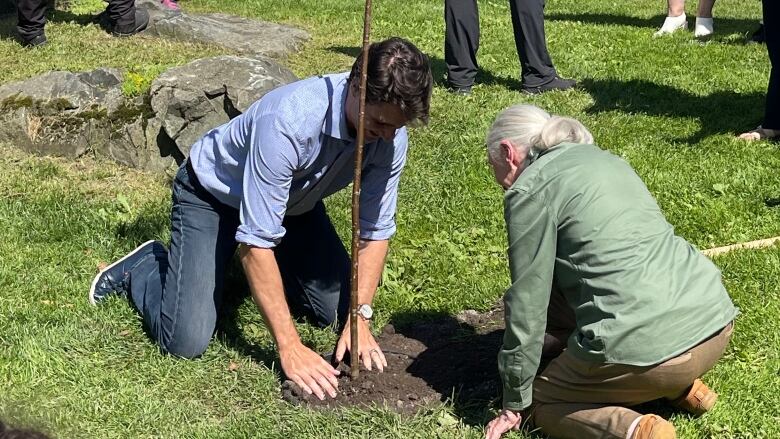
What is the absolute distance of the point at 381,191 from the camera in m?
4.14

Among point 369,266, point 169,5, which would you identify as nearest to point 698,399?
point 369,266

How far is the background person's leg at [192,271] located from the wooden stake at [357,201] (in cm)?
76

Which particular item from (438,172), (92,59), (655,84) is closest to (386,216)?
(438,172)

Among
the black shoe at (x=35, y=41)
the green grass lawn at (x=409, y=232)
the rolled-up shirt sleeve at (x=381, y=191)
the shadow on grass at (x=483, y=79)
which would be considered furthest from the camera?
the black shoe at (x=35, y=41)

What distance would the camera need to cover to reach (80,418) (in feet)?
12.3

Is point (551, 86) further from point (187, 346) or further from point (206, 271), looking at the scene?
point (187, 346)

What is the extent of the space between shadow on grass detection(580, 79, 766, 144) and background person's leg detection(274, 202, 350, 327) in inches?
136

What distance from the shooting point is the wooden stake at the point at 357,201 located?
11.2 ft

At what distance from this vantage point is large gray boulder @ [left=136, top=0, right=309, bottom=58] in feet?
31.1

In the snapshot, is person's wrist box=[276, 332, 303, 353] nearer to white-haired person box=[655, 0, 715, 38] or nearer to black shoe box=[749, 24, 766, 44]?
black shoe box=[749, 24, 766, 44]

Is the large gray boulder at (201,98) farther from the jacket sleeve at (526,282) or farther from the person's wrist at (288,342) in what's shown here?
the jacket sleeve at (526,282)

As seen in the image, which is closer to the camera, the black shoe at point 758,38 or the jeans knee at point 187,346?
the jeans knee at point 187,346

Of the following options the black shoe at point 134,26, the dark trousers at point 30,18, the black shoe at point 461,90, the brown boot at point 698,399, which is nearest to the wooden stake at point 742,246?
the brown boot at point 698,399

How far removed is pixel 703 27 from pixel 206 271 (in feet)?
26.2
